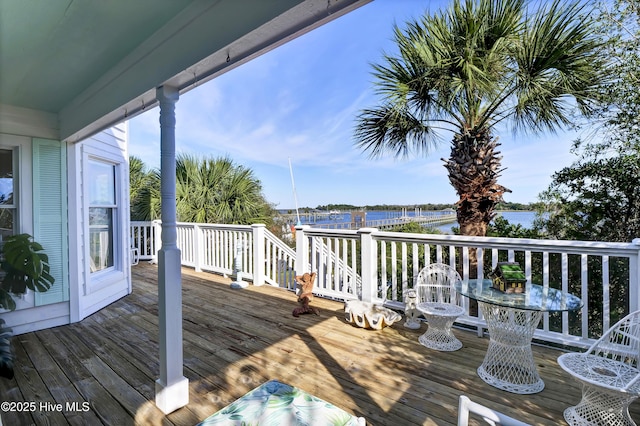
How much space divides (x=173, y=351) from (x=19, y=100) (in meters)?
3.11

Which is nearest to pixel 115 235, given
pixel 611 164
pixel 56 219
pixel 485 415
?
pixel 56 219

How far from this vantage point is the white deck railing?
2.50m

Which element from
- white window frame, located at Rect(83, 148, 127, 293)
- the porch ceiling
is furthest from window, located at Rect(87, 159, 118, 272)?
the porch ceiling

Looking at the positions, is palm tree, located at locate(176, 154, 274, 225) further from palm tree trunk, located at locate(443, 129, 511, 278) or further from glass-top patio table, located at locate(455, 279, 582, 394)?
glass-top patio table, located at locate(455, 279, 582, 394)

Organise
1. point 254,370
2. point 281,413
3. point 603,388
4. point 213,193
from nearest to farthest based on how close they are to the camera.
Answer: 1. point 281,413
2. point 603,388
3. point 254,370
4. point 213,193

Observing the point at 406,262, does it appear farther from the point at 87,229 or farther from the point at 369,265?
the point at 87,229

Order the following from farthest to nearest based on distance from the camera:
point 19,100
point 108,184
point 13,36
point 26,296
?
point 108,184 < point 26,296 < point 19,100 < point 13,36

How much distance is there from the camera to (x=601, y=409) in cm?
164

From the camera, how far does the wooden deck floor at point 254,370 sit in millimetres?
1888

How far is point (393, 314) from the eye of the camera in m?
3.21

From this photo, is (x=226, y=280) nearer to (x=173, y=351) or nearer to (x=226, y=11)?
(x=173, y=351)

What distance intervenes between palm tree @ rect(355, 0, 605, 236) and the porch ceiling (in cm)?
286

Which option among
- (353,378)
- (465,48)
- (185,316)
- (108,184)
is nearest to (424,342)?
(353,378)

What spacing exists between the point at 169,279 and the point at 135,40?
1.59m
